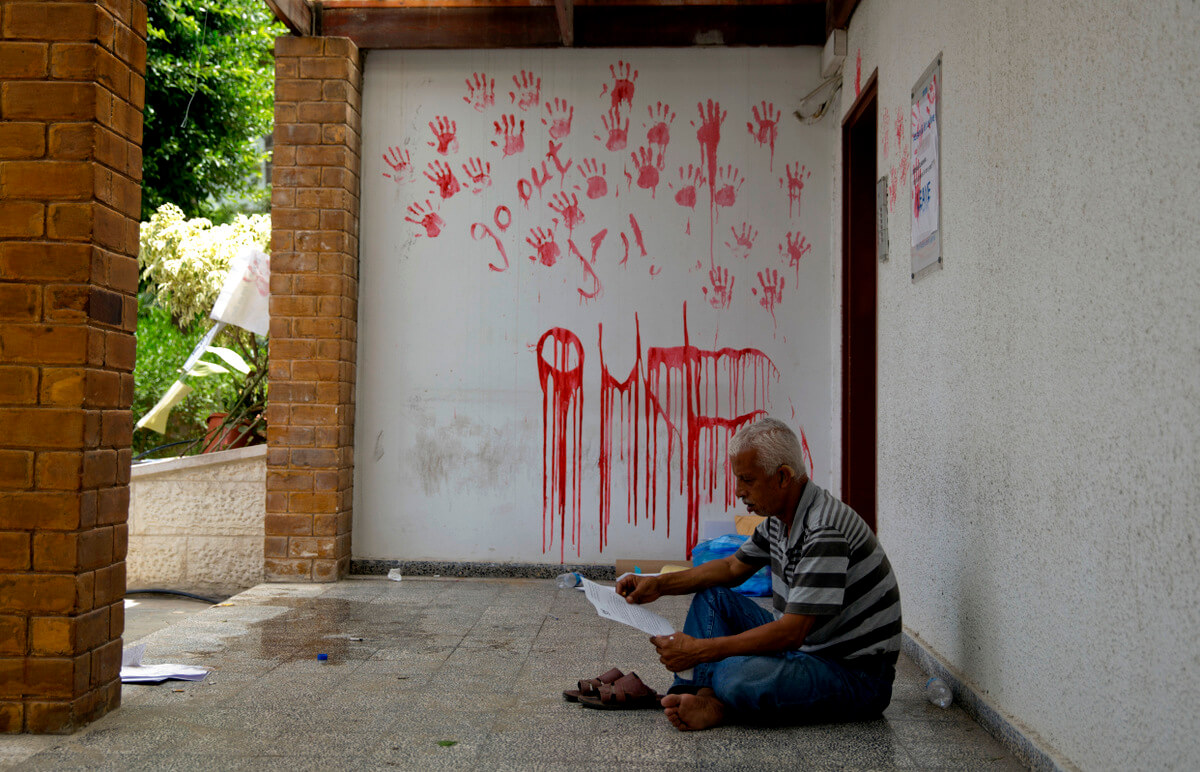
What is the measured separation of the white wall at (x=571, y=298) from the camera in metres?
6.58

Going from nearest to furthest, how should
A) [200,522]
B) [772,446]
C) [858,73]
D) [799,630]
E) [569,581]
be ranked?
[799,630] → [772,446] → [858,73] → [569,581] → [200,522]

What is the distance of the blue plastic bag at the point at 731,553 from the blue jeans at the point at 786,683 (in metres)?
2.36

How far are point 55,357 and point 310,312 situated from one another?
3249 millimetres

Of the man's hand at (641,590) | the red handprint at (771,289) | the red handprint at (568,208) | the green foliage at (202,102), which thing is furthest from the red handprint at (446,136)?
the green foliage at (202,102)


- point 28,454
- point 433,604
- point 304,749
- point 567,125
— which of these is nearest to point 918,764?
point 304,749

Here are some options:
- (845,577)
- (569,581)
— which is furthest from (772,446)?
(569,581)

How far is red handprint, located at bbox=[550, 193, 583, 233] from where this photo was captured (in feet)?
21.9

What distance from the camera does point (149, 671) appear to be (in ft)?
12.8

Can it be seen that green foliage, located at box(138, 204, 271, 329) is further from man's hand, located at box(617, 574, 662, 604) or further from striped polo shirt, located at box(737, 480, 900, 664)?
striped polo shirt, located at box(737, 480, 900, 664)

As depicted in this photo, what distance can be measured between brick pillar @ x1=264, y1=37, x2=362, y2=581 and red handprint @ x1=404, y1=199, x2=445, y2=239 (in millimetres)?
425

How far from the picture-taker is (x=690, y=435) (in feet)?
21.6

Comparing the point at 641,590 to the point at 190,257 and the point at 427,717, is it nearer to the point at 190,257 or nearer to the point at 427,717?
the point at 427,717

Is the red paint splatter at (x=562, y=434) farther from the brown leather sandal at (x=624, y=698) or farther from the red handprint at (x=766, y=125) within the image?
the brown leather sandal at (x=624, y=698)

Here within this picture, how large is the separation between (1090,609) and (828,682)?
92 centimetres
